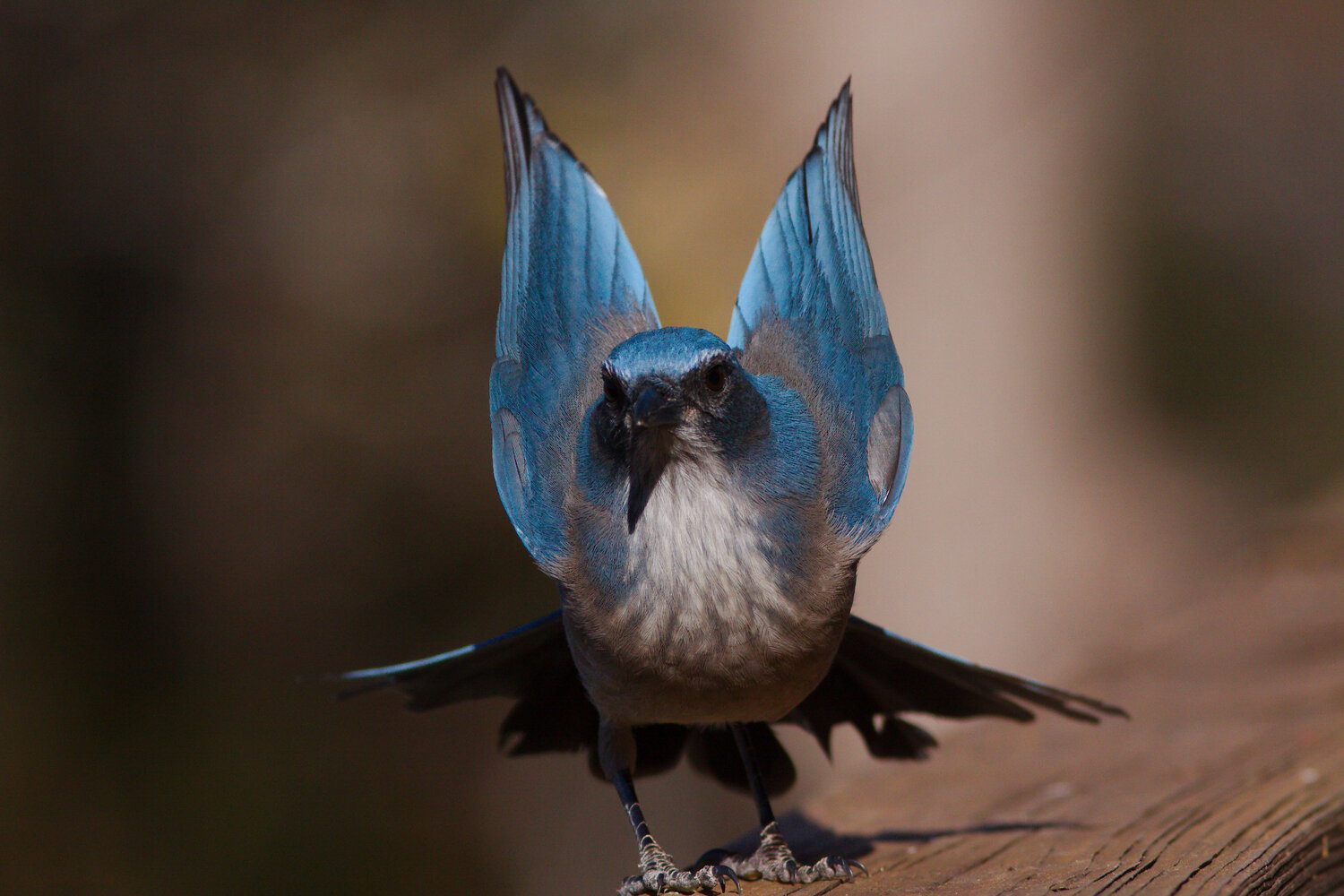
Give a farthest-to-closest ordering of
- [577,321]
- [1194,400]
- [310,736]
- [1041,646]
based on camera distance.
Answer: [1194,400] < [310,736] < [1041,646] < [577,321]

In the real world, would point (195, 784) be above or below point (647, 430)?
below

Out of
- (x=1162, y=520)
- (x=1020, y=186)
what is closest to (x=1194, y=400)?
(x=1162, y=520)

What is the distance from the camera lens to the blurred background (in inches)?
284

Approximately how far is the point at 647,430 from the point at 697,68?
5.83m

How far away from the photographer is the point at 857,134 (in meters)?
7.41

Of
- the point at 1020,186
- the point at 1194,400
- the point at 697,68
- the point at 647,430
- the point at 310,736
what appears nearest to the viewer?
the point at 647,430

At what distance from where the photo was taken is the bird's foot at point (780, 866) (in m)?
2.64

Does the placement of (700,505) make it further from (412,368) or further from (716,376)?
(412,368)

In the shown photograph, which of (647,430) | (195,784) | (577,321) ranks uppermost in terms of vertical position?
(577,321)

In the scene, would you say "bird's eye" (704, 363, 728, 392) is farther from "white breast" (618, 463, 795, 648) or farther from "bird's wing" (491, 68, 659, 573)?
"bird's wing" (491, 68, 659, 573)

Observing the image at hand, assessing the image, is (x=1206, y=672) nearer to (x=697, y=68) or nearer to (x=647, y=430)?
(x=647, y=430)

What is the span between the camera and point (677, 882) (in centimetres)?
258

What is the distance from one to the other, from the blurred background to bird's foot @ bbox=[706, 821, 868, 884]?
3.97 m

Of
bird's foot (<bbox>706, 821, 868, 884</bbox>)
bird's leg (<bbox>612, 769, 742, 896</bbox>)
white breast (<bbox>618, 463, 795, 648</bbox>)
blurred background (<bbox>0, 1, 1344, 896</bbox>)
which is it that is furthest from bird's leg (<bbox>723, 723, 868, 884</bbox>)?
blurred background (<bbox>0, 1, 1344, 896</bbox>)
